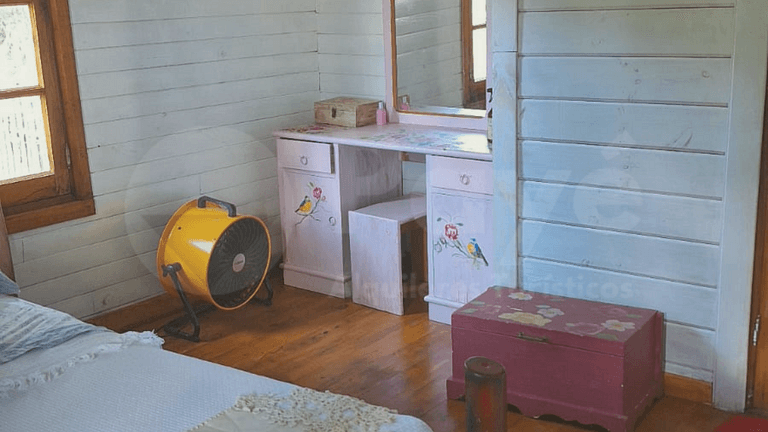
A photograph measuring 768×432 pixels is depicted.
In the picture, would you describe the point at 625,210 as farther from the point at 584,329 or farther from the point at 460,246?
the point at 460,246

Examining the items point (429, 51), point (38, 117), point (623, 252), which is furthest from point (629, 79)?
point (38, 117)

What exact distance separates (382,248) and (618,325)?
136cm

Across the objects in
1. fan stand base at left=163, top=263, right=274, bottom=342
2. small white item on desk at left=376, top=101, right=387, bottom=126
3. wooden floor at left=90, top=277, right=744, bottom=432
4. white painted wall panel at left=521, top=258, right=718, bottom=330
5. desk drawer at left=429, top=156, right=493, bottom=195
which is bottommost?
wooden floor at left=90, top=277, right=744, bottom=432

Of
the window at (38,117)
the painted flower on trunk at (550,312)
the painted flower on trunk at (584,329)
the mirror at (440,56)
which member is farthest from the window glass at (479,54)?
the window at (38,117)

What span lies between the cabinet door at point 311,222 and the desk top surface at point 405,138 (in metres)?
0.21

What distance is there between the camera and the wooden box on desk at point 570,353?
296 centimetres

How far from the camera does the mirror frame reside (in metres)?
4.22

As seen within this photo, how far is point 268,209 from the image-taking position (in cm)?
479

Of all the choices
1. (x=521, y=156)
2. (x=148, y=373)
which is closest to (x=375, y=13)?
(x=521, y=156)

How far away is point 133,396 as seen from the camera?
235 centimetres

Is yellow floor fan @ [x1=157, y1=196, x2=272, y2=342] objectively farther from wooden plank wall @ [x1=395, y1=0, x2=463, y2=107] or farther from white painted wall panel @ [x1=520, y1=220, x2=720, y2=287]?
white painted wall panel @ [x1=520, y1=220, x2=720, y2=287]

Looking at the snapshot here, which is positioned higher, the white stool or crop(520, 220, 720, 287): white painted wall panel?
crop(520, 220, 720, 287): white painted wall panel

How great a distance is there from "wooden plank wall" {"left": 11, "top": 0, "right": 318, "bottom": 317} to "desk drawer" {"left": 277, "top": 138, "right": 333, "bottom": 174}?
243 mm

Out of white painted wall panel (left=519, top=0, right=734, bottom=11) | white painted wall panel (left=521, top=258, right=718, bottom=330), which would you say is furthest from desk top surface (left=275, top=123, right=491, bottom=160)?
white painted wall panel (left=519, top=0, right=734, bottom=11)
